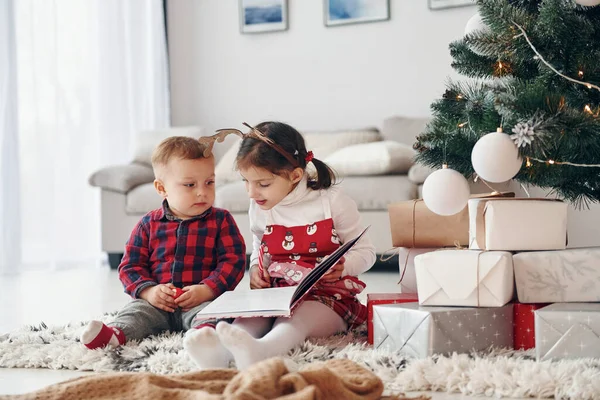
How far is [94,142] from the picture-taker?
14.0ft

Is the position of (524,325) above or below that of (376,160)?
below

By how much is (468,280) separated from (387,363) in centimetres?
25

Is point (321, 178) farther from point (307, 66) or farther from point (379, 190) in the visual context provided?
point (307, 66)

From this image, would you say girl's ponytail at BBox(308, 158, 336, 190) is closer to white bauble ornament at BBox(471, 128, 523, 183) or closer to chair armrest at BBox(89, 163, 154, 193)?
white bauble ornament at BBox(471, 128, 523, 183)

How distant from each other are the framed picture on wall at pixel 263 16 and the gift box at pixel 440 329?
3.33m

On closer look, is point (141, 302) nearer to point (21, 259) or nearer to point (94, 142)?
point (21, 259)

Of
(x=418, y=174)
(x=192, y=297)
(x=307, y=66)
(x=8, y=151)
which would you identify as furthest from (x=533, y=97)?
(x=307, y=66)

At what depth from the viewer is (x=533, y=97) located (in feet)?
5.00

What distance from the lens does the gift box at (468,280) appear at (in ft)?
4.96

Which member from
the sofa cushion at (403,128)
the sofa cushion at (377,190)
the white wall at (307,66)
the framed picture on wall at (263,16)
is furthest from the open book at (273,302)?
the framed picture on wall at (263,16)

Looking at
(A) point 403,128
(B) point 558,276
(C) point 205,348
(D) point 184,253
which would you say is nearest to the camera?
(C) point 205,348

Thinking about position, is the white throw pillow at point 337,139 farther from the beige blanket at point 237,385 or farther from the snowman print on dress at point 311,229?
the beige blanket at point 237,385

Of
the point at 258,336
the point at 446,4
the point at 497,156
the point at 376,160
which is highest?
the point at 446,4

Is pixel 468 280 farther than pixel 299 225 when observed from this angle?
No
